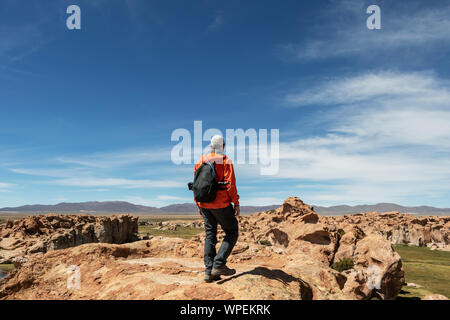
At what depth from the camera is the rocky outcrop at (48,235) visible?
129 feet

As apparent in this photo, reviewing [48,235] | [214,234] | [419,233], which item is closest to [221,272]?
[214,234]

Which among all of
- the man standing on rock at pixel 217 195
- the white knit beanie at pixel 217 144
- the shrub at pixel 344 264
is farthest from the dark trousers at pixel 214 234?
the shrub at pixel 344 264

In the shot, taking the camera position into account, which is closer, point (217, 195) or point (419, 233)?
point (217, 195)

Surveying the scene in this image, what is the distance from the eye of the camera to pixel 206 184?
20.0 ft

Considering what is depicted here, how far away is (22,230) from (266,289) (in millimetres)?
54387

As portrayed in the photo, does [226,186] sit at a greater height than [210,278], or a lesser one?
greater

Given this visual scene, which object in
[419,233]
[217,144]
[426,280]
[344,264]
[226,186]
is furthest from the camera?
[419,233]

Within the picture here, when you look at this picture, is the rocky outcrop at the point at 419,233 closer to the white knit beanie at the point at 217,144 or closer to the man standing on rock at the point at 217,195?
the man standing on rock at the point at 217,195

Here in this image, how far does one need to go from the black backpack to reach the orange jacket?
4.1 inches

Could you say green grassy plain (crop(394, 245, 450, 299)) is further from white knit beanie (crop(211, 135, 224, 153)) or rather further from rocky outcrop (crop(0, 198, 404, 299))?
white knit beanie (crop(211, 135, 224, 153))

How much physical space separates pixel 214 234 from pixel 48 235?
51015mm

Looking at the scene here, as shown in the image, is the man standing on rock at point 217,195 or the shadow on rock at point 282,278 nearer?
the man standing on rock at point 217,195

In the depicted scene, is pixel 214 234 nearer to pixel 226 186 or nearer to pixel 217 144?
pixel 226 186
